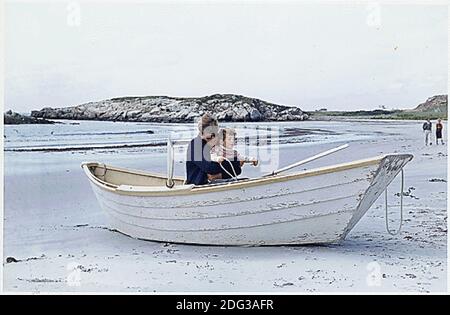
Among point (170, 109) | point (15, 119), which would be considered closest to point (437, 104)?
point (170, 109)

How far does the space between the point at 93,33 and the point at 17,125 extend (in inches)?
18.2

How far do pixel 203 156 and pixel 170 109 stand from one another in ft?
0.74

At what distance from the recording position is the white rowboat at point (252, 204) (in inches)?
123

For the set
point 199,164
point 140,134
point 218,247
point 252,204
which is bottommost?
point 218,247

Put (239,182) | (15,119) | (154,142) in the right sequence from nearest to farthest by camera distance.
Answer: (239,182) → (15,119) → (154,142)

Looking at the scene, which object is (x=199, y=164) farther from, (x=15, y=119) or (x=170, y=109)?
(x=15, y=119)

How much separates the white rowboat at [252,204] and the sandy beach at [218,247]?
5 centimetres

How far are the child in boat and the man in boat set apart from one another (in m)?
0.02

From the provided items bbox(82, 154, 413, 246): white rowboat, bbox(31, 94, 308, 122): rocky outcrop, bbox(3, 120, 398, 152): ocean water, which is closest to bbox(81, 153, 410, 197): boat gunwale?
bbox(82, 154, 413, 246): white rowboat

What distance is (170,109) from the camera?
10.9 feet

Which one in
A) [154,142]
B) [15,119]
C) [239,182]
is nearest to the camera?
[239,182]

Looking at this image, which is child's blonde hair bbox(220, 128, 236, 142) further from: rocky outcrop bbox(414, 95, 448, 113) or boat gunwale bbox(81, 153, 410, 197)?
rocky outcrop bbox(414, 95, 448, 113)

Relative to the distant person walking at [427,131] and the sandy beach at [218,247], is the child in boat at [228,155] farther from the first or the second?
the distant person walking at [427,131]

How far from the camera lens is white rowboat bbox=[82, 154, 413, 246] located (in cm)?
313
